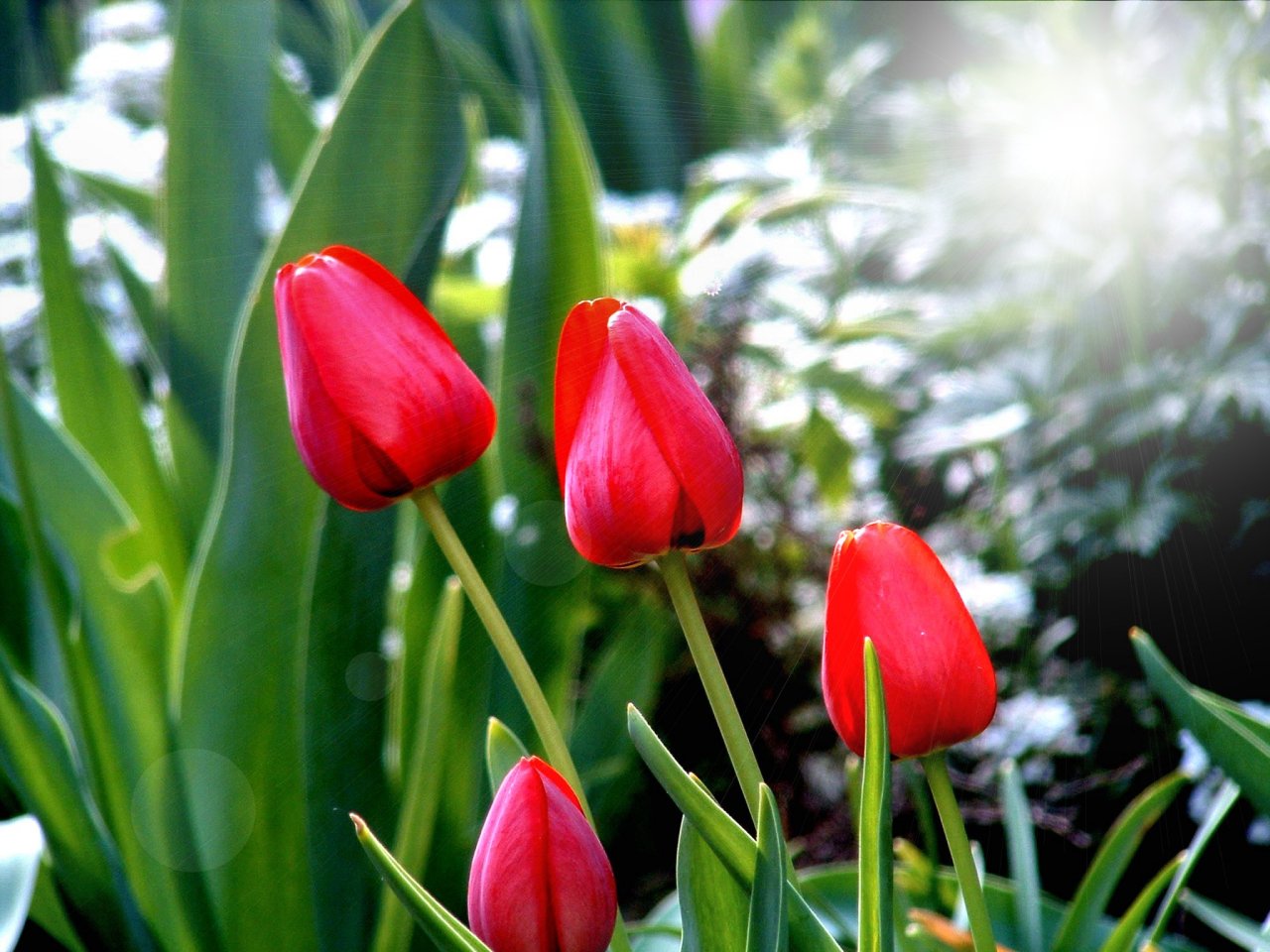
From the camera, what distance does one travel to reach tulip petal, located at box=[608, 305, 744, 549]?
0.98ft

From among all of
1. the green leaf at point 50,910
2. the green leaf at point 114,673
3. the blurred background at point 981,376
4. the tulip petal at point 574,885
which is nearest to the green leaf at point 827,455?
the blurred background at point 981,376

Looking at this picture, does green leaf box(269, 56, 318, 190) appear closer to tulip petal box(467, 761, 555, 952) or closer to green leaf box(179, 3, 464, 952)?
green leaf box(179, 3, 464, 952)

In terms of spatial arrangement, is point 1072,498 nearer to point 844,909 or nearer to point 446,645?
point 844,909

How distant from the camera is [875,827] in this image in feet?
0.96

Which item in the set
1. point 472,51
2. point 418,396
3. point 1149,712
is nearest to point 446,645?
point 418,396

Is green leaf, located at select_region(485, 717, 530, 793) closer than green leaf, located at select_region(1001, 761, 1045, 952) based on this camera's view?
Yes

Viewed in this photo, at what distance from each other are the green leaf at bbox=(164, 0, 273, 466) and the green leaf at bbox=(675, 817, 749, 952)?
2.16 feet

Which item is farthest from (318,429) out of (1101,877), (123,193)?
(123,193)

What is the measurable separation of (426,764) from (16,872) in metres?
0.18

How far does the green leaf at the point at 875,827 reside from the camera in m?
0.27

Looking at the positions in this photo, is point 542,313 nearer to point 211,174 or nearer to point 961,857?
point 211,174

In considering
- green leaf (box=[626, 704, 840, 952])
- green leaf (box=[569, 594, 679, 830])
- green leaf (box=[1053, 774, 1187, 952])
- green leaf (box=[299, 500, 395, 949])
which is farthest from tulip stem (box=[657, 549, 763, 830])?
green leaf (box=[569, 594, 679, 830])

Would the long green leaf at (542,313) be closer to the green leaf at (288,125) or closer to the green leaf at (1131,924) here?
the green leaf at (288,125)

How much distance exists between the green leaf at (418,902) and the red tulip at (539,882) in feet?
0.04
